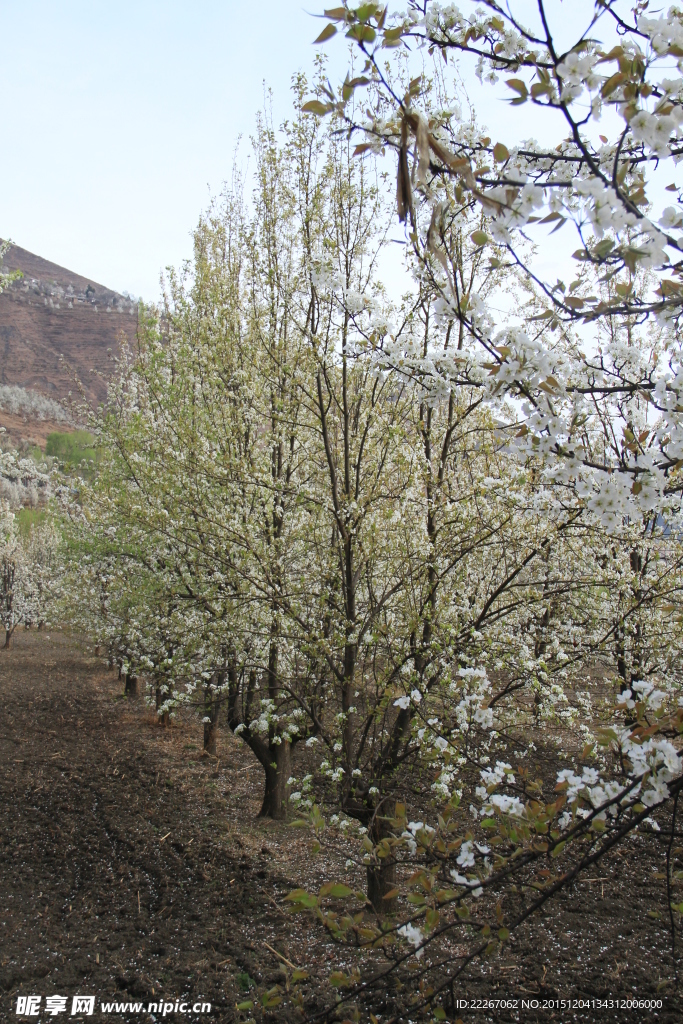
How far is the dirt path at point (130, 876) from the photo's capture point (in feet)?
14.7

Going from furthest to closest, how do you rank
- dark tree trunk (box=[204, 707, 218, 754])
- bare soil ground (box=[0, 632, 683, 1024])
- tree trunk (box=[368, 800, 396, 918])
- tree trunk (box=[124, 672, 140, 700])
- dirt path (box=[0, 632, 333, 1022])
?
tree trunk (box=[124, 672, 140, 700]) → dark tree trunk (box=[204, 707, 218, 754]) → tree trunk (box=[368, 800, 396, 918]) → dirt path (box=[0, 632, 333, 1022]) → bare soil ground (box=[0, 632, 683, 1024])

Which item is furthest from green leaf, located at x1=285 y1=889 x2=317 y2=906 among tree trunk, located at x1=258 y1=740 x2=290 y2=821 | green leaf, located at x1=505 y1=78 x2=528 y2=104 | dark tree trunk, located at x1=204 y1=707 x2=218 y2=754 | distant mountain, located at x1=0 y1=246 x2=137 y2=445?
distant mountain, located at x1=0 y1=246 x2=137 y2=445

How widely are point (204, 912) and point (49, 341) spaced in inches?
5637

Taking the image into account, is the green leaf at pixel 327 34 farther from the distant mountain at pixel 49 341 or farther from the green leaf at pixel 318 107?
the distant mountain at pixel 49 341

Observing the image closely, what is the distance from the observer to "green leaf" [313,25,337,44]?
52.7 inches

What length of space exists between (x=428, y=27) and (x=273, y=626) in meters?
4.81

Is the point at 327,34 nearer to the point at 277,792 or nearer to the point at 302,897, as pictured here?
the point at 302,897

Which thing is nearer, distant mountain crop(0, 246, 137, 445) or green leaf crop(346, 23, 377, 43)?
green leaf crop(346, 23, 377, 43)

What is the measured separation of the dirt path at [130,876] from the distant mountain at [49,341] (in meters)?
87.2

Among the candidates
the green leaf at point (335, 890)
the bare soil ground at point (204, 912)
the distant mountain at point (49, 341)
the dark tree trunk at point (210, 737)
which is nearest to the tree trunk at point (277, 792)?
the bare soil ground at point (204, 912)

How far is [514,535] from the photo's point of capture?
4.29 meters

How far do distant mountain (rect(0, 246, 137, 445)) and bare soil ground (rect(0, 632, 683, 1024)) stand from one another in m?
88.6

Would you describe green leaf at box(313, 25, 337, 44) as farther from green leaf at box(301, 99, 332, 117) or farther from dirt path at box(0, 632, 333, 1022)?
dirt path at box(0, 632, 333, 1022)

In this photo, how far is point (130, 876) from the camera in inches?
246
